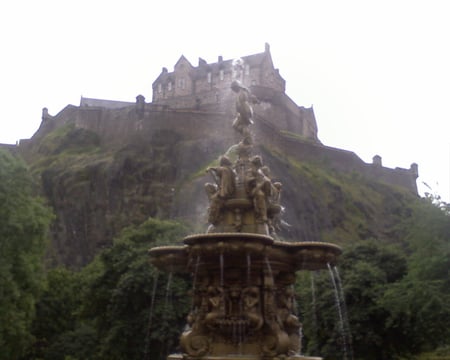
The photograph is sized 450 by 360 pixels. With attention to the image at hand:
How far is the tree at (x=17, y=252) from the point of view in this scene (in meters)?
24.6

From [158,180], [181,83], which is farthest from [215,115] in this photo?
[181,83]

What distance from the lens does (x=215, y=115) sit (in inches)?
2539

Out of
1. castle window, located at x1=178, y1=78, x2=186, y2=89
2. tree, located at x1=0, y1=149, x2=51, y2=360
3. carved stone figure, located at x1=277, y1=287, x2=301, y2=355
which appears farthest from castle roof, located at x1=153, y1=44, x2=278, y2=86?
carved stone figure, located at x1=277, y1=287, x2=301, y2=355

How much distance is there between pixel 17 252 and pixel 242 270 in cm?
1760

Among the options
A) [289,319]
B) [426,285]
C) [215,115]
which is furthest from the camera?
[215,115]

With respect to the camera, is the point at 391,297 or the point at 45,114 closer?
the point at 391,297

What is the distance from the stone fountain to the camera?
1052 centimetres

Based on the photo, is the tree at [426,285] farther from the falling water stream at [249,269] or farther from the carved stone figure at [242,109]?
the falling water stream at [249,269]

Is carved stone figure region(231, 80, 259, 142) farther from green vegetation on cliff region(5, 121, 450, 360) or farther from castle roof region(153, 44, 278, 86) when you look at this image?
castle roof region(153, 44, 278, 86)

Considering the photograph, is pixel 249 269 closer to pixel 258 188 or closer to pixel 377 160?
pixel 258 188

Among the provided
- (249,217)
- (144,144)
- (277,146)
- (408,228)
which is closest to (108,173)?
(144,144)

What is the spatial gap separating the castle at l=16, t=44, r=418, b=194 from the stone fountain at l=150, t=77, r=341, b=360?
5046 cm

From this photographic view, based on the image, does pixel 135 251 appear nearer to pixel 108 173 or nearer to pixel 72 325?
pixel 72 325

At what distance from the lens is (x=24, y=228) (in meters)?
26.0
